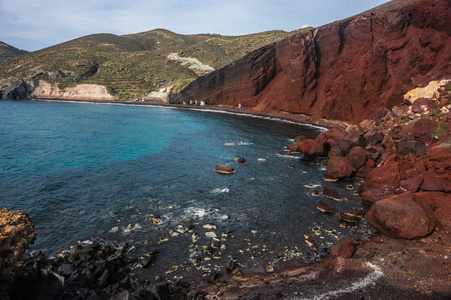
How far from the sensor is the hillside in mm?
115062

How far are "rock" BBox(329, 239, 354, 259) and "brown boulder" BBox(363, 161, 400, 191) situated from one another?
413 inches

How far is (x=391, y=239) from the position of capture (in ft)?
53.5

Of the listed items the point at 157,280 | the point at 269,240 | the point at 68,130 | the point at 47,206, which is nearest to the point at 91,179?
the point at 47,206

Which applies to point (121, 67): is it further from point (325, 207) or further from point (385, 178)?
point (385, 178)

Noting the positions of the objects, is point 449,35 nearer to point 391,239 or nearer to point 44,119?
point 391,239

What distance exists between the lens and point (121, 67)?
132875 millimetres

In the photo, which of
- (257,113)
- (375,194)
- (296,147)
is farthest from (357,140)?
(257,113)

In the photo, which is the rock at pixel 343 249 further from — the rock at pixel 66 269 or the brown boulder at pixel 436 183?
the rock at pixel 66 269

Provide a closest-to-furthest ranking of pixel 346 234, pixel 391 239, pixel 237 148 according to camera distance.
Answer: pixel 391 239 < pixel 346 234 < pixel 237 148

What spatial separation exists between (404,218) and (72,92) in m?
131

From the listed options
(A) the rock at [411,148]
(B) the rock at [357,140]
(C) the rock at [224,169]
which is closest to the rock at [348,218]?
(A) the rock at [411,148]

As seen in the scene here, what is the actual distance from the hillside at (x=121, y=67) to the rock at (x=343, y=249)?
102 m

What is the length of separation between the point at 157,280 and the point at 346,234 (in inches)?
505

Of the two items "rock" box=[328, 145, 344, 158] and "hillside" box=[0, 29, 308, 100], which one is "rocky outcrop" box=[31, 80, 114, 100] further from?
"rock" box=[328, 145, 344, 158]
